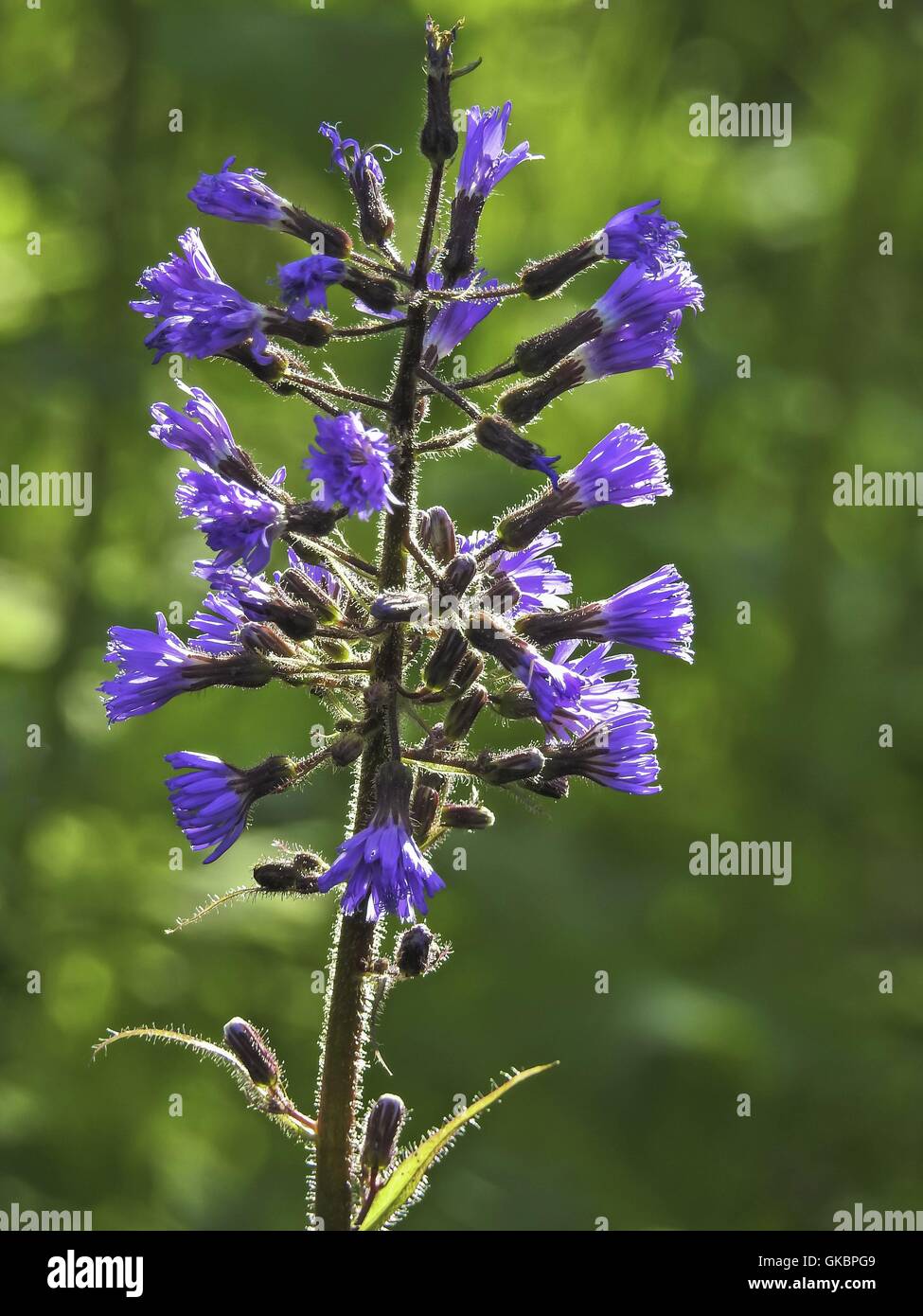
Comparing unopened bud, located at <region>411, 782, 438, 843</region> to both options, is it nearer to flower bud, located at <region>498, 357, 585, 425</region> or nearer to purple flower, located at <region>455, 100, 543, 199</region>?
flower bud, located at <region>498, 357, 585, 425</region>

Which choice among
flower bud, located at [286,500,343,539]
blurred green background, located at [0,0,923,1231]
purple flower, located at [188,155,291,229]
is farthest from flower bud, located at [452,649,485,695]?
blurred green background, located at [0,0,923,1231]

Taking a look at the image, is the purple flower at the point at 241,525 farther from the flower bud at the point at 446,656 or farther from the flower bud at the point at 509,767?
the flower bud at the point at 509,767

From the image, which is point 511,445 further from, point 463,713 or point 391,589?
point 463,713

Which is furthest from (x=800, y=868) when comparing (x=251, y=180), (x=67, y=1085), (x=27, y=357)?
(x=251, y=180)

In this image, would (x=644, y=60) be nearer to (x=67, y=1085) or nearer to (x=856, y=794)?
(x=856, y=794)

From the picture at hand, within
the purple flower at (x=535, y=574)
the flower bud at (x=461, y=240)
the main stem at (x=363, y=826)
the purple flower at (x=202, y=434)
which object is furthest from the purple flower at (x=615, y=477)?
the purple flower at (x=202, y=434)
